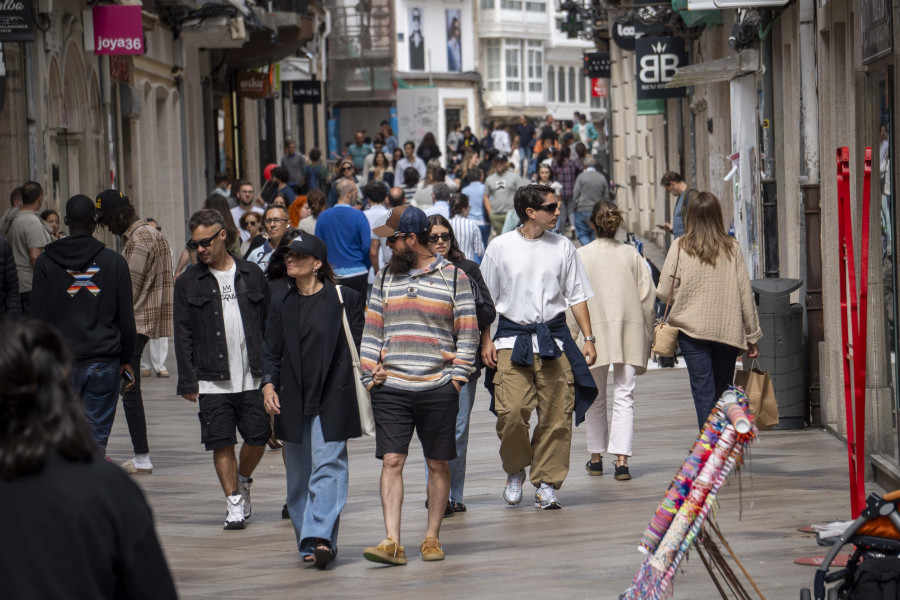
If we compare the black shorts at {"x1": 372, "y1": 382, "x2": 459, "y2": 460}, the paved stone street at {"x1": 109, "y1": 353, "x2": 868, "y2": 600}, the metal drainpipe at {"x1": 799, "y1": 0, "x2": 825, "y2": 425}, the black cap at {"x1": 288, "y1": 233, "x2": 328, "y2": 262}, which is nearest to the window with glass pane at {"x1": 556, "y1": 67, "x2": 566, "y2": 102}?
the metal drainpipe at {"x1": 799, "y1": 0, "x2": 825, "y2": 425}

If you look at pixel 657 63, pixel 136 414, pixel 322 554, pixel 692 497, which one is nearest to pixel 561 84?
pixel 657 63

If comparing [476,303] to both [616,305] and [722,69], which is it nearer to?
[616,305]

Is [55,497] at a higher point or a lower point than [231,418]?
higher

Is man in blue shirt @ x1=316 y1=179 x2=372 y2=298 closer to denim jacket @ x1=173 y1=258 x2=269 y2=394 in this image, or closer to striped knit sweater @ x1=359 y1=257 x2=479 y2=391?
denim jacket @ x1=173 y1=258 x2=269 y2=394

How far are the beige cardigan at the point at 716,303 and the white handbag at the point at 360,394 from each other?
8.69 feet

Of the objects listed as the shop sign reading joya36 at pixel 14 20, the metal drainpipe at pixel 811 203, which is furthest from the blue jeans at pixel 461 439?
the shop sign reading joya36 at pixel 14 20

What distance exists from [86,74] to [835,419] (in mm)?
12349

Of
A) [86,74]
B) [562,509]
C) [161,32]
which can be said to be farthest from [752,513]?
[161,32]

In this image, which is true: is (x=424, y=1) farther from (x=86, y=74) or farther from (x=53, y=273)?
(x=53, y=273)

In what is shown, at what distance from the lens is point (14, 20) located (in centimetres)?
1512

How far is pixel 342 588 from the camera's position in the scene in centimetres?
706

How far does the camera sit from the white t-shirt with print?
8.44 m

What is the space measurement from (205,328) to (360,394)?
1253 millimetres

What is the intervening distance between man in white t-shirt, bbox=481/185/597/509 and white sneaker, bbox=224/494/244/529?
4.81ft
